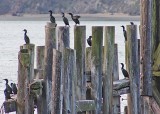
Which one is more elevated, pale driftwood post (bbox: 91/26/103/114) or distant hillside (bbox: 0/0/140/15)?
distant hillside (bbox: 0/0/140/15)

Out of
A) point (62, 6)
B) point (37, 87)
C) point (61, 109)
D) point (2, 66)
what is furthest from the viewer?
point (62, 6)

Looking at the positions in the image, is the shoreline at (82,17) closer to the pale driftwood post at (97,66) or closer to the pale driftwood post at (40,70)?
the pale driftwood post at (40,70)

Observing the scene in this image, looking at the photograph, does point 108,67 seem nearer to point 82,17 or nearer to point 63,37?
point 63,37

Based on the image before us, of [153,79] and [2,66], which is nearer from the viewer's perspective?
[153,79]

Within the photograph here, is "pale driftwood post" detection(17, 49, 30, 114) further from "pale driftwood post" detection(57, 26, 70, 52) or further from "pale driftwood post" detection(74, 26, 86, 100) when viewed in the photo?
"pale driftwood post" detection(74, 26, 86, 100)

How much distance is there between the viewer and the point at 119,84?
14820 mm

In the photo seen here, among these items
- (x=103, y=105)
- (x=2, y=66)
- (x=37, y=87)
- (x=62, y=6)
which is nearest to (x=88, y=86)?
(x=103, y=105)

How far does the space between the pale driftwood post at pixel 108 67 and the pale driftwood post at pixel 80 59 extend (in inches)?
24.6

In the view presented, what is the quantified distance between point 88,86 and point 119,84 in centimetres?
73

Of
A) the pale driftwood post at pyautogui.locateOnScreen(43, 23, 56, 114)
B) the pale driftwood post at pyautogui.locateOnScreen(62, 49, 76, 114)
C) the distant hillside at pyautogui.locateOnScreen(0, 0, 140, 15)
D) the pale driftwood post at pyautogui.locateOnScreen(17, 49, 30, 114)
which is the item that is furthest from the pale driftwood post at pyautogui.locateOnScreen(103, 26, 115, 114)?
the distant hillside at pyautogui.locateOnScreen(0, 0, 140, 15)

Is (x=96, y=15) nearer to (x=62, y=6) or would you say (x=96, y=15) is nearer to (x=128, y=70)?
(x=62, y=6)

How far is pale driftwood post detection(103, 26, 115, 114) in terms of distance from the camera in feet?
47.0

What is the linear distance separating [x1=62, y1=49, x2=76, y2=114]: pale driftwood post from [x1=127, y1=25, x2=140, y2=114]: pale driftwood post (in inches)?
80.2

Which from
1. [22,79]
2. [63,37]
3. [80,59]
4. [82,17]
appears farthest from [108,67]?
[82,17]
